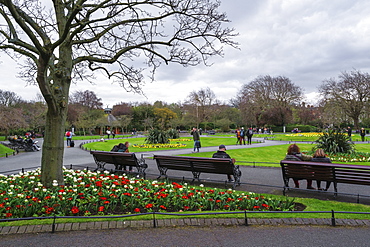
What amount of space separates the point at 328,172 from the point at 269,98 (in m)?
55.6

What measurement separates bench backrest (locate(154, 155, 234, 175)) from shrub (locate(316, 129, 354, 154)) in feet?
35.9

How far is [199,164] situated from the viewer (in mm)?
7664

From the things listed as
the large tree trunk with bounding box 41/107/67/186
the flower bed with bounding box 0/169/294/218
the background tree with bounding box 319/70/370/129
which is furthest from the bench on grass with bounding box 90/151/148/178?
the background tree with bounding box 319/70/370/129

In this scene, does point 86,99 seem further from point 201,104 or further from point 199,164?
point 199,164

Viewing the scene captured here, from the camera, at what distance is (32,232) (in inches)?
163

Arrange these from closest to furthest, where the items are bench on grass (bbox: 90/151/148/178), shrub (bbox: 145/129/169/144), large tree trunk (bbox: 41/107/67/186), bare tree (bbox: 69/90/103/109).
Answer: large tree trunk (bbox: 41/107/67/186) → bench on grass (bbox: 90/151/148/178) → shrub (bbox: 145/129/169/144) → bare tree (bbox: 69/90/103/109)

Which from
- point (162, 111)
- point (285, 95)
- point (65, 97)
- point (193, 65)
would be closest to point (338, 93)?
point (285, 95)

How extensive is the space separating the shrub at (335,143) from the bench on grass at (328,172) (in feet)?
33.8

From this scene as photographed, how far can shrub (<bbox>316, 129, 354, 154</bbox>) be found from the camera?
1545 centimetres

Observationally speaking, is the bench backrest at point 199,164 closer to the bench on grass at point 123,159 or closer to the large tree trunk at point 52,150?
the bench on grass at point 123,159

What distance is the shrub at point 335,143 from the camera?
15.5 metres

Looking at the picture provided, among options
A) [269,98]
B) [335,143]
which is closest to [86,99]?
[269,98]

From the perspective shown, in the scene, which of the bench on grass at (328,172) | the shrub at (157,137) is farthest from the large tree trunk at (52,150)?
the shrub at (157,137)

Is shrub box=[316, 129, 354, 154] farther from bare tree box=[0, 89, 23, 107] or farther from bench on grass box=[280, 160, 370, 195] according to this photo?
bare tree box=[0, 89, 23, 107]
